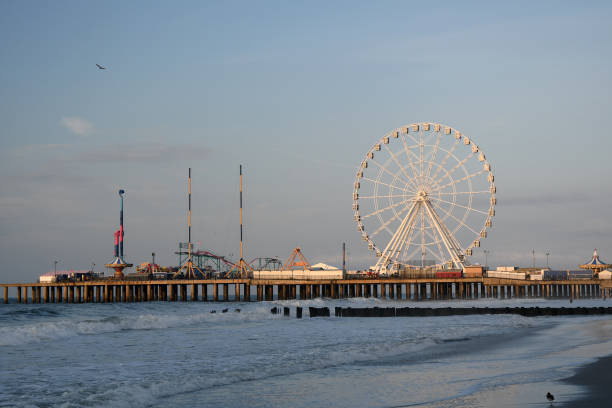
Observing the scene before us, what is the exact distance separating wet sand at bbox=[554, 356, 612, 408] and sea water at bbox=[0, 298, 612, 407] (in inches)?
14.1

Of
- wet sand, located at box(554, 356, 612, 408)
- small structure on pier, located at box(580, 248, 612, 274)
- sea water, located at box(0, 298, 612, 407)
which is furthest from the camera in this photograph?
small structure on pier, located at box(580, 248, 612, 274)

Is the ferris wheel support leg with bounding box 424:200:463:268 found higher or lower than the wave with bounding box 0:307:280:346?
higher

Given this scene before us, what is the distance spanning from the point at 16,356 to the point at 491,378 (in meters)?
14.4

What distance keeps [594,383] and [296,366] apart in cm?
769

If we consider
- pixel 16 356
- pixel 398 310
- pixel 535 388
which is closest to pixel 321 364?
pixel 535 388

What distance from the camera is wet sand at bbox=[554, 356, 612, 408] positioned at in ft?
38.8

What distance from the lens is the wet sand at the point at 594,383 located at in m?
11.8

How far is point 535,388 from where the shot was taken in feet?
44.7

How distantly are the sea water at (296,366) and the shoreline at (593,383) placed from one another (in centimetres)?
33

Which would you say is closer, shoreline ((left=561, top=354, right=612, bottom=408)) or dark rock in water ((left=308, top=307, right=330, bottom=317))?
shoreline ((left=561, top=354, right=612, bottom=408))

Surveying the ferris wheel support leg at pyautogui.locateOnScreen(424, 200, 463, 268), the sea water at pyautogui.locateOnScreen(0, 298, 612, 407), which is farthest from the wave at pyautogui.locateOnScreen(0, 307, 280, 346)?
the ferris wheel support leg at pyautogui.locateOnScreen(424, 200, 463, 268)

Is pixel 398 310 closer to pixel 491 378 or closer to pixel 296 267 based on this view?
pixel 491 378

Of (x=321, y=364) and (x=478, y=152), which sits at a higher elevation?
(x=478, y=152)

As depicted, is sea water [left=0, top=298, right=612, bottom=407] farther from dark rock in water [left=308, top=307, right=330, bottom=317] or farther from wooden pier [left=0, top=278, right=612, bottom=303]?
wooden pier [left=0, top=278, right=612, bottom=303]
